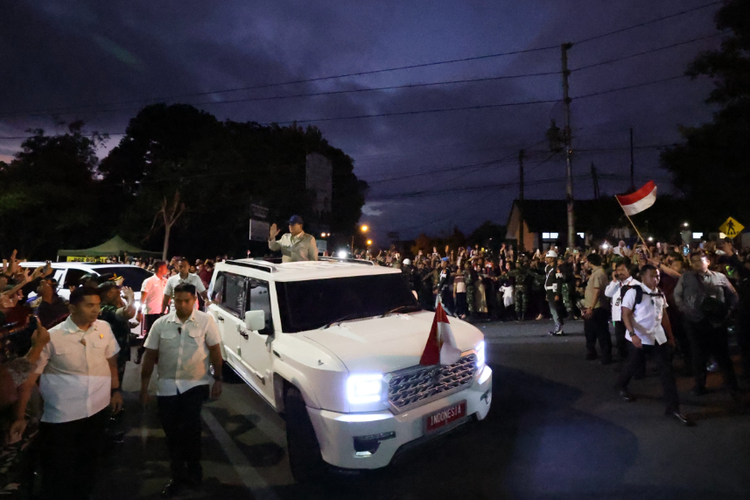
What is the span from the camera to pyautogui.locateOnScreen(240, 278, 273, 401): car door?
4.71 meters

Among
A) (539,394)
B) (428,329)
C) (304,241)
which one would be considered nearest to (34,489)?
(428,329)

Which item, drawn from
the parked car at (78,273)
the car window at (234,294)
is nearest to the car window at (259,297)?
the car window at (234,294)

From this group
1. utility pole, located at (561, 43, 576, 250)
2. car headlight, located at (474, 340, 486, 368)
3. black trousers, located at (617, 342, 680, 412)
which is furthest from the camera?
utility pole, located at (561, 43, 576, 250)

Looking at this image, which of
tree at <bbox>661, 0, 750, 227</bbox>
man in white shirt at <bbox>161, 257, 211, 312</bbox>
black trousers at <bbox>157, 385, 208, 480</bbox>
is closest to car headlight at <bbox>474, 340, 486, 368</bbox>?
black trousers at <bbox>157, 385, 208, 480</bbox>

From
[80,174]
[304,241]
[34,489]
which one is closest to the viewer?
[34,489]

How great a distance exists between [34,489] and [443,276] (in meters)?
10.9

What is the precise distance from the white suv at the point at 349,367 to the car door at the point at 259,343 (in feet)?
0.04

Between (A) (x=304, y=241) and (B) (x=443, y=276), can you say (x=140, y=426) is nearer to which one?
(A) (x=304, y=241)

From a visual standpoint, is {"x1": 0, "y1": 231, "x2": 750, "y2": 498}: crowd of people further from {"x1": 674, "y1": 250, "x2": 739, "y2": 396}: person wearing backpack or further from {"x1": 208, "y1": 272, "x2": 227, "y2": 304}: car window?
{"x1": 208, "y1": 272, "x2": 227, "y2": 304}: car window

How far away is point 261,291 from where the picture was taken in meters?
5.32

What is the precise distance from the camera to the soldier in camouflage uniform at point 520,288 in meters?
12.5

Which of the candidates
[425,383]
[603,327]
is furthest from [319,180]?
[425,383]

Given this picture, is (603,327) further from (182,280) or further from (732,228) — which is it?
(732,228)

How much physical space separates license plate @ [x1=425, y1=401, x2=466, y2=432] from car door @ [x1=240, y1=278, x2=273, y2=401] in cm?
167
